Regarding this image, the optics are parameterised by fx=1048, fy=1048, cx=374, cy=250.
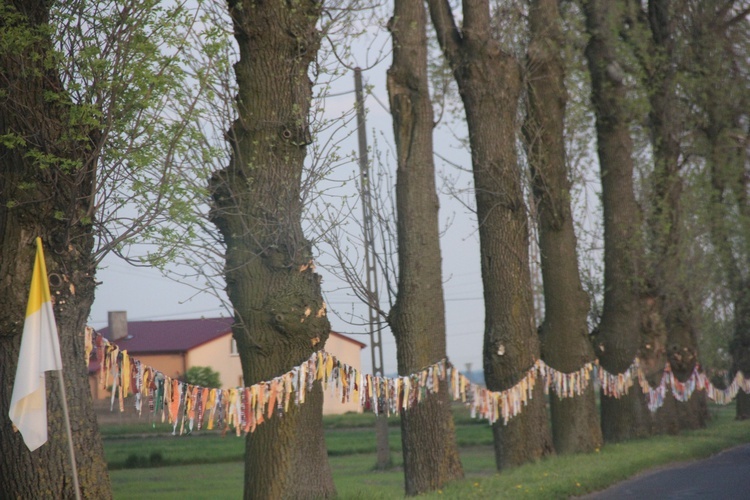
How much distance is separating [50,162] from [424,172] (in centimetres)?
659

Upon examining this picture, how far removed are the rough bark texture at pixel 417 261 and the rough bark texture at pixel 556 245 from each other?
490cm

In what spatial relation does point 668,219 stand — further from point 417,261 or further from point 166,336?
point 166,336

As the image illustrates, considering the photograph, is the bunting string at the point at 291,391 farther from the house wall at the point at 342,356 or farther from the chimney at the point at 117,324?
the chimney at the point at 117,324

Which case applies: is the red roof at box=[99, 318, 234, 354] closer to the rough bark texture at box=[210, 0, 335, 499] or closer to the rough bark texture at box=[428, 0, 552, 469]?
the rough bark texture at box=[428, 0, 552, 469]

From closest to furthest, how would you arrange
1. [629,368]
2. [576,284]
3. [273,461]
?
[273,461] → [576,284] → [629,368]

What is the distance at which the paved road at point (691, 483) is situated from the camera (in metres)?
13.7

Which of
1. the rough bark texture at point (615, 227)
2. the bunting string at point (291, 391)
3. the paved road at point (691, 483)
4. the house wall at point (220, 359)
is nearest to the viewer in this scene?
the bunting string at point (291, 391)

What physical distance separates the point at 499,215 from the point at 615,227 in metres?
6.48

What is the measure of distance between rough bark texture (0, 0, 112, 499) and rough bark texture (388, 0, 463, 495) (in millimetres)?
5676

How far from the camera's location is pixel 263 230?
11500mm

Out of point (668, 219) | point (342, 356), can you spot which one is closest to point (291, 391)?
point (668, 219)

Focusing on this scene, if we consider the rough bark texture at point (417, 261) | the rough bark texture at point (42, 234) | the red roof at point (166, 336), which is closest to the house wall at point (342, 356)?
the red roof at point (166, 336)

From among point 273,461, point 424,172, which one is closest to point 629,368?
point 424,172

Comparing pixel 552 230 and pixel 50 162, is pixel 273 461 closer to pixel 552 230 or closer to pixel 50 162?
pixel 50 162
